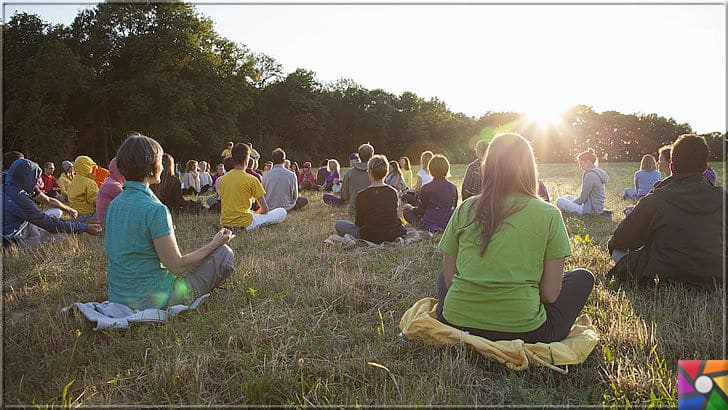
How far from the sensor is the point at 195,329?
4168 mm

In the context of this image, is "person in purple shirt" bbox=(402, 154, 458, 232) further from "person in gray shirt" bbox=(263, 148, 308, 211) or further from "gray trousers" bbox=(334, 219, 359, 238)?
"person in gray shirt" bbox=(263, 148, 308, 211)

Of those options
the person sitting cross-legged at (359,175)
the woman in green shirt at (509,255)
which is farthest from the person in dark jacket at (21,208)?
the woman in green shirt at (509,255)

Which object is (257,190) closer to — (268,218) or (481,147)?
(268,218)

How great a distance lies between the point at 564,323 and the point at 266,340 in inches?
92.0

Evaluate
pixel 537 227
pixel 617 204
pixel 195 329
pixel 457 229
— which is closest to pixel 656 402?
pixel 537 227

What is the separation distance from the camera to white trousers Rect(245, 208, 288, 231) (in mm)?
9675

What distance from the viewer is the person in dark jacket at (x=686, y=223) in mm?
4688

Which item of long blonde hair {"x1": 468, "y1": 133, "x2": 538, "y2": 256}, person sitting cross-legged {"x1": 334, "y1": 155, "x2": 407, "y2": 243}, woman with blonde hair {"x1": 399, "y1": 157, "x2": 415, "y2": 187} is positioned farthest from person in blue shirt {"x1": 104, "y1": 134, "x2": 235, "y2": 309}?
woman with blonde hair {"x1": 399, "y1": 157, "x2": 415, "y2": 187}

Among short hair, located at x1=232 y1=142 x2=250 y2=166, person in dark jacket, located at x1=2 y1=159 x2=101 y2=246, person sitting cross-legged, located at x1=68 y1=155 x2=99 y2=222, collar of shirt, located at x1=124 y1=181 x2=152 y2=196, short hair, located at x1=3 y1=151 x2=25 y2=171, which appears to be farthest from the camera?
person sitting cross-legged, located at x1=68 y1=155 x2=99 y2=222

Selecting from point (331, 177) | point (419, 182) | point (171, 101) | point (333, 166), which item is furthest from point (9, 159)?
point (171, 101)

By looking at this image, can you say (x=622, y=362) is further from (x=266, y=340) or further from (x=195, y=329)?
(x=195, y=329)

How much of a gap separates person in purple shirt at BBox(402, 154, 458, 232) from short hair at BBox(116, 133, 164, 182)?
18.0 ft

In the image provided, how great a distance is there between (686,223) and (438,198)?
4442mm

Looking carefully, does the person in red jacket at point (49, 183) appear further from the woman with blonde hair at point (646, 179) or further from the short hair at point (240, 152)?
the woman with blonde hair at point (646, 179)
